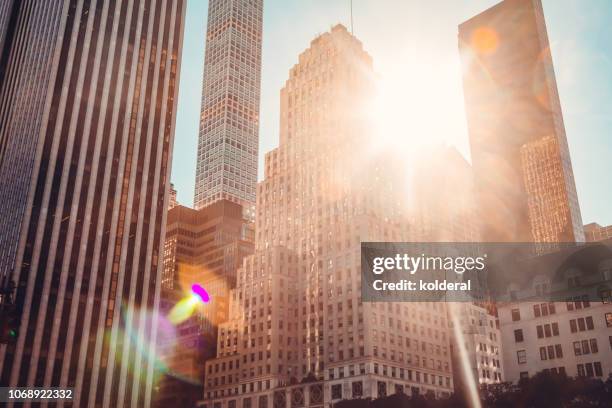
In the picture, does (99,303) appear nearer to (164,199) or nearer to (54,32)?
(164,199)

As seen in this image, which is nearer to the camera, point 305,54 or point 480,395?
point 480,395

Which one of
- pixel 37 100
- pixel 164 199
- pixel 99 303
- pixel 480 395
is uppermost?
pixel 37 100

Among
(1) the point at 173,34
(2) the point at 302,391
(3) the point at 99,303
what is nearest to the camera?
(3) the point at 99,303

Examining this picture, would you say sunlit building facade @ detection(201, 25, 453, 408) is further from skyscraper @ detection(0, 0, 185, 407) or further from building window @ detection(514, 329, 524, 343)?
building window @ detection(514, 329, 524, 343)

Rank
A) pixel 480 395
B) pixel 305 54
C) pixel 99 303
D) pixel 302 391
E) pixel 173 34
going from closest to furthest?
pixel 480 395 < pixel 99 303 < pixel 173 34 < pixel 302 391 < pixel 305 54

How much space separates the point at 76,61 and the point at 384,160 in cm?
8959

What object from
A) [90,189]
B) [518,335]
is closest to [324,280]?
[90,189]

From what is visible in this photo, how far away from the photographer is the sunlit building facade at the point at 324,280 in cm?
13888

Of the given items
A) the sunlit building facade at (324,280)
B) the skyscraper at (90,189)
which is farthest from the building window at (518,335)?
the sunlit building facade at (324,280)

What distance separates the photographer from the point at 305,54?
608 ft

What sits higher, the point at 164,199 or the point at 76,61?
the point at 76,61

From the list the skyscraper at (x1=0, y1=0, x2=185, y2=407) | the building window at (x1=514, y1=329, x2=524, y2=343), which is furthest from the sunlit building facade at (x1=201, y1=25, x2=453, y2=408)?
the building window at (x1=514, y1=329, x2=524, y2=343)

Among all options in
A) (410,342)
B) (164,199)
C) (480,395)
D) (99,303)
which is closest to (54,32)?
(164,199)

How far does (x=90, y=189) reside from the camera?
332ft
